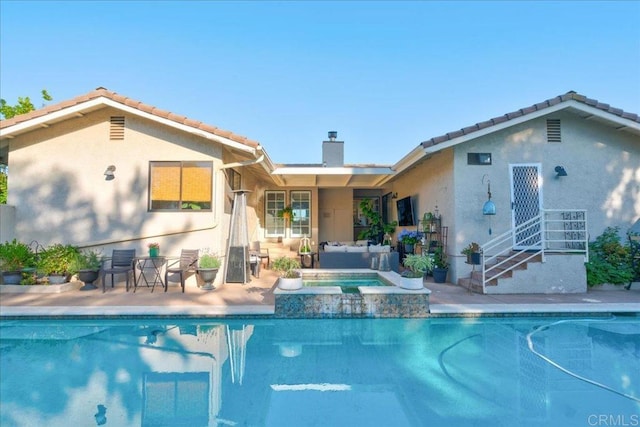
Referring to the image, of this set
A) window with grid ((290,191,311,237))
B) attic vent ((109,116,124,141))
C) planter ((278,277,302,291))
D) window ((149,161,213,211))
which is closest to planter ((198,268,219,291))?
window ((149,161,213,211))

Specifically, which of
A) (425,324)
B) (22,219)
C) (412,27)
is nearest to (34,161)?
(22,219)

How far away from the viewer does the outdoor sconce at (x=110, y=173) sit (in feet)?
31.5

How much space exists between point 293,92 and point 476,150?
13308 mm

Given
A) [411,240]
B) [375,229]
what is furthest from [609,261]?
[375,229]

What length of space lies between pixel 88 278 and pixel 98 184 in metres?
2.75

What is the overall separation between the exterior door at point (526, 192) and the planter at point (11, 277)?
1404 cm

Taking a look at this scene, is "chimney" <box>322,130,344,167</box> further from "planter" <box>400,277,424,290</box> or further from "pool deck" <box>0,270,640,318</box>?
"planter" <box>400,277,424,290</box>

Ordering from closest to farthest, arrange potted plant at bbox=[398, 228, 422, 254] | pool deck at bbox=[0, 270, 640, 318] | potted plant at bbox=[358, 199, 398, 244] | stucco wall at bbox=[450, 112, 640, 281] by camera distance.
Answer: pool deck at bbox=[0, 270, 640, 318]
stucco wall at bbox=[450, 112, 640, 281]
potted plant at bbox=[398, 228, 422, 254]
potted plant at bbox=[358, 199, 398, 244]

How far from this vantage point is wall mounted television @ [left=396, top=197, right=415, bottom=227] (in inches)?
553

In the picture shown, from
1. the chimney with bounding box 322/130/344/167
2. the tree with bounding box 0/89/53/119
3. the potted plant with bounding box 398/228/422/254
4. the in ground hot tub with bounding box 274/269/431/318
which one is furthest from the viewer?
the tree with bounding box 0/89/53/119

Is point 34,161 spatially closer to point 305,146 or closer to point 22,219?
point 22,219

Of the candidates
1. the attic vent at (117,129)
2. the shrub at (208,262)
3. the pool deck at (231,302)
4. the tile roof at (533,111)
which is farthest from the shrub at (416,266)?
the attic vent at (117,129)

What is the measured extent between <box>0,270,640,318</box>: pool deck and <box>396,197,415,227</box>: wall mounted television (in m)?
5.25

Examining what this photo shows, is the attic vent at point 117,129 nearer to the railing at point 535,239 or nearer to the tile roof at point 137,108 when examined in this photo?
the tile roof at point 137,108
